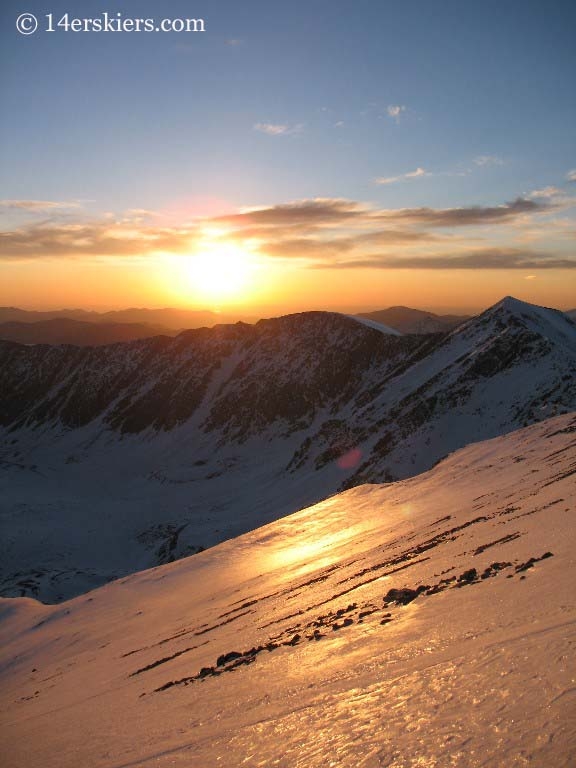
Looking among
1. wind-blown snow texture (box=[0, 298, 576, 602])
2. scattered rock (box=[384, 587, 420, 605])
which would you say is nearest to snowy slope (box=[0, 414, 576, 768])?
scattered rock (box=[384, 587, 420, 605])

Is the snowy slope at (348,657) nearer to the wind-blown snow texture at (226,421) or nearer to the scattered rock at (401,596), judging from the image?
the scattered rock at (401,596)

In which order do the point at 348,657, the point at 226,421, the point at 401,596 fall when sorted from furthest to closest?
the point at 226,421
the point at 401,596
the point at 348,657

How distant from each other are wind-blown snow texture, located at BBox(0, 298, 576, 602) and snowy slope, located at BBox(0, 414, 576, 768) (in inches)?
1303

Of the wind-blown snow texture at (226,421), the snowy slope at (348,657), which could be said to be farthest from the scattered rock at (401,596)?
the wind-blown snow texture at (226,421)

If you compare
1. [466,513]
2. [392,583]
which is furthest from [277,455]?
[392,583]

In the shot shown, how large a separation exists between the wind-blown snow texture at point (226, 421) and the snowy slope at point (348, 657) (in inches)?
1303

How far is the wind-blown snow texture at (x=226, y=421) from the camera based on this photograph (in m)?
64.2

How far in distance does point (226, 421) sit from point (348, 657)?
108 metres

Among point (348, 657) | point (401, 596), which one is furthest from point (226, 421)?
point (348, 657)

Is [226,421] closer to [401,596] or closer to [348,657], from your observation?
[401,596]

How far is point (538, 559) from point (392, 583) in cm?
481

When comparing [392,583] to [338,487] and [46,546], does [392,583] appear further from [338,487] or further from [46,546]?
[46,546]

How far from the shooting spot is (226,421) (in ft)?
387

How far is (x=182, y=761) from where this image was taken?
8.34m
